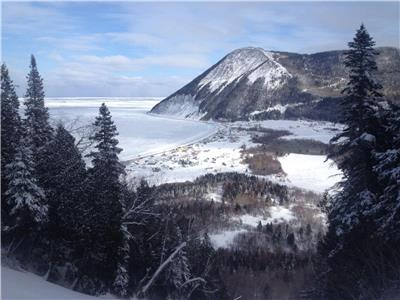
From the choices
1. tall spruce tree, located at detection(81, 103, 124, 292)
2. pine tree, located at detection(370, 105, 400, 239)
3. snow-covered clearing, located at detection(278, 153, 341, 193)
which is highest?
pine tree, located at detection(370, 105, 400, 239)

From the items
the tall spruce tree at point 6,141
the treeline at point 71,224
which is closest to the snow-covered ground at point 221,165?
the tall spruce tree at point 6,141

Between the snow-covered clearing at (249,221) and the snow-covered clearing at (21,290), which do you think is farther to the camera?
the snow-covered clearing at (249,221)

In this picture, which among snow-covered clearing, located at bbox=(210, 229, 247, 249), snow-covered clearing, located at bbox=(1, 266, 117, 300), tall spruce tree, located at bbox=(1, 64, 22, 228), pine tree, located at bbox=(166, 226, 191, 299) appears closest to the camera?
snow-covered clearing, located at bbox=(1, 266, 117, 300)

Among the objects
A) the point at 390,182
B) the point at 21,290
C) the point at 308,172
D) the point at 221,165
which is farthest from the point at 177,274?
the point at 308,172

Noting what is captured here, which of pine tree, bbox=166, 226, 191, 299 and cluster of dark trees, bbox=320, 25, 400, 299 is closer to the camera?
cluster of dark trees, bbox=320, 25, 400, 299

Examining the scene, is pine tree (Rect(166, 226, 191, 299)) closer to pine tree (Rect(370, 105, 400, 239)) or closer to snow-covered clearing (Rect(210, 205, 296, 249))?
pine tree (Rect(370, 105, 400, 239))

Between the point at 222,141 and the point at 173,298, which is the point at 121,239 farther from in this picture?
the point at 222,141

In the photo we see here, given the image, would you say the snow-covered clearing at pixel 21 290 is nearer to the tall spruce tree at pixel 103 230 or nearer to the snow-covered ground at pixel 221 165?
the tall spruce tree at pixel 103 230

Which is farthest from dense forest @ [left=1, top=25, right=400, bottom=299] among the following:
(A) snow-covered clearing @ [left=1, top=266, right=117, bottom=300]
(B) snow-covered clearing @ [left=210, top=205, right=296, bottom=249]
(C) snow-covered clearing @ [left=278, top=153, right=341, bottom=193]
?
(C) snow-covered clearing @ [left=278, top=153, right=341, bottom=193]
